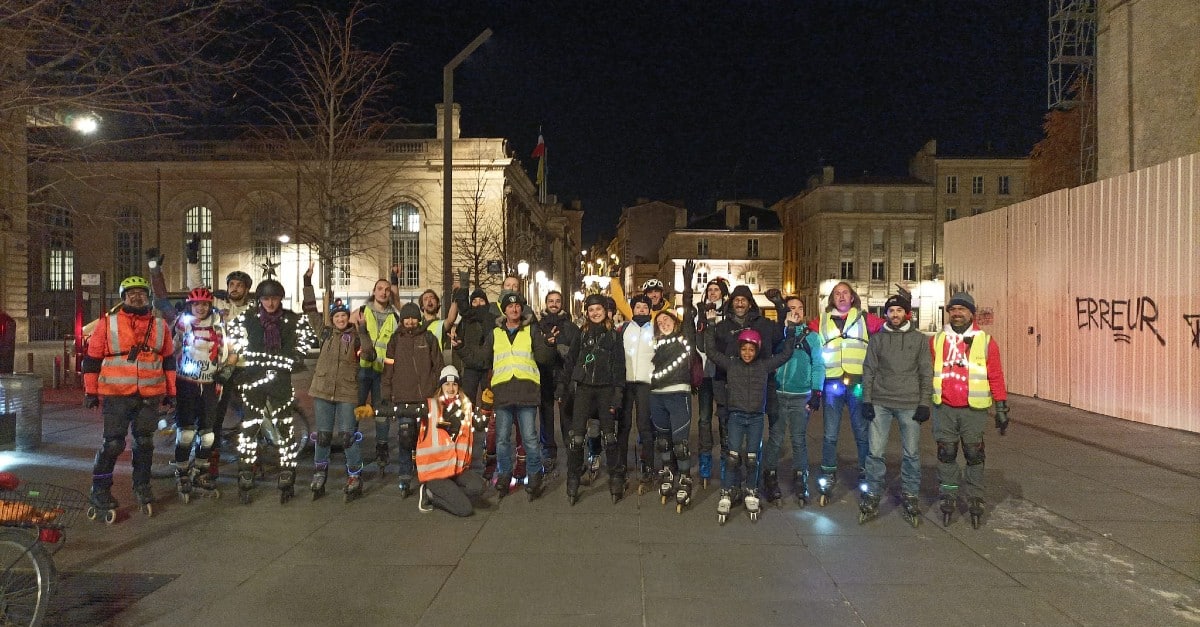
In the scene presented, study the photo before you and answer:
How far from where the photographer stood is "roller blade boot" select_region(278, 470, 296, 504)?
721 cm

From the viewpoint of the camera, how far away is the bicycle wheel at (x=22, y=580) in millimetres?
3996

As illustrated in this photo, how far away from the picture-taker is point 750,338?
22.4 feet

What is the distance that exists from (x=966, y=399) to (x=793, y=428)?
5.32 ft

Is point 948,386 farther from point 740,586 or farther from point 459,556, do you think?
point 459,556

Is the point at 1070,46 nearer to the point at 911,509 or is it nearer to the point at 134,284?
the point at 911,509

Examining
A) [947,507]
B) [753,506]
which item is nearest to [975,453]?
[947,507]

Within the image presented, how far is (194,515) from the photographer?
22.4 ft

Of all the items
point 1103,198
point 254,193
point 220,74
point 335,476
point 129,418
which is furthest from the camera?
point 254,193

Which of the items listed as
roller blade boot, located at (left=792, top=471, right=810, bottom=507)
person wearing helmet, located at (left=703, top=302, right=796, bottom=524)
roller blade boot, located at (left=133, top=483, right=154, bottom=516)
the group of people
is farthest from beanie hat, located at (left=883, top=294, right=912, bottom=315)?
roller blade boot, located at (left=133, top=483, right=154, bottom=516)

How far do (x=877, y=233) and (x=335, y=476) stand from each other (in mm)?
69622

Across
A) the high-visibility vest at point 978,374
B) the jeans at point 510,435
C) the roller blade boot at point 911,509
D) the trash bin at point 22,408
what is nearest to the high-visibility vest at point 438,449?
the jeans at point 510,435

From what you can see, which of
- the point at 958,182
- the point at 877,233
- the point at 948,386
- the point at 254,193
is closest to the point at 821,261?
the point at 877,233

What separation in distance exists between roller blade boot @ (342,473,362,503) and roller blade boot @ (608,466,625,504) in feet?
8.25

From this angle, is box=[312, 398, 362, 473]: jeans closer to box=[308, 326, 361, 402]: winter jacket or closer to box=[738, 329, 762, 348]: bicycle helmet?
box=[308, 326, 361, 402]: winter jacket
